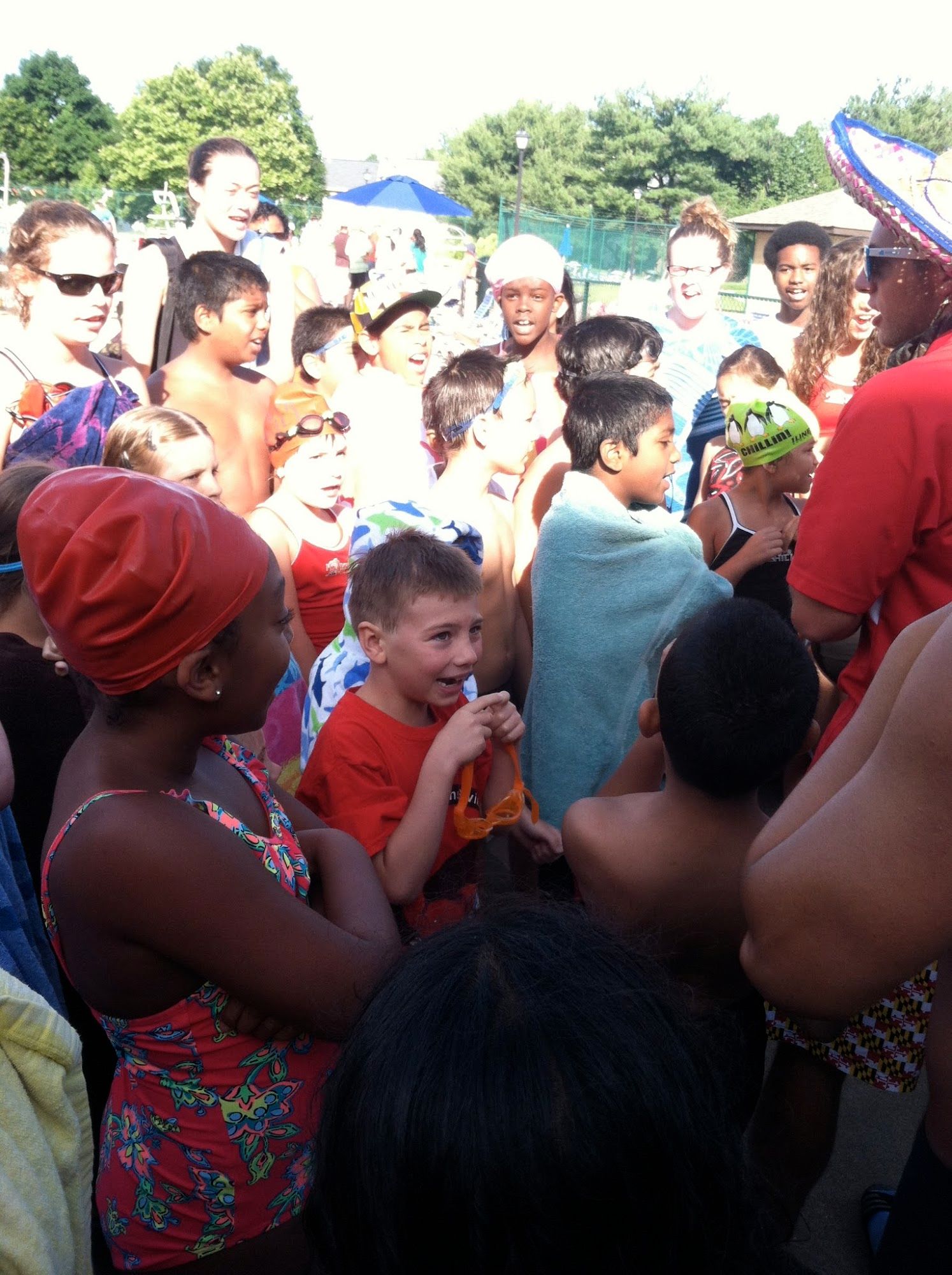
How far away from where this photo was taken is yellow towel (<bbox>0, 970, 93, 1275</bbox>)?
986mm

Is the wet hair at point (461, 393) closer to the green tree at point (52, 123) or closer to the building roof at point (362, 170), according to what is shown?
the green tree at point (52, 123)

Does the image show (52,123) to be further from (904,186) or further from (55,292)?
(904,186)

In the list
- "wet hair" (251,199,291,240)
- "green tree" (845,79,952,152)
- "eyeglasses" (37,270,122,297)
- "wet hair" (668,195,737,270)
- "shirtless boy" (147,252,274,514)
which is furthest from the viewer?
"green tree" (845,79,952,152)

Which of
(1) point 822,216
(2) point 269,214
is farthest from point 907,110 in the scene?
(2) point 269,214

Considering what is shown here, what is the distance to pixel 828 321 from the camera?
15.4 ft

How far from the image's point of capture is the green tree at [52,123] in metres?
51.0

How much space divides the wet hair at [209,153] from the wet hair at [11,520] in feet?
13.5

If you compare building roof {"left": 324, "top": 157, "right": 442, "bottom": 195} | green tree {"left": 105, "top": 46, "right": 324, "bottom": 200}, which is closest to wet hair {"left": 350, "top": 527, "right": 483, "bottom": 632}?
green tree {"left": 105, "top": 46, "right": 324, "bottom": 200}

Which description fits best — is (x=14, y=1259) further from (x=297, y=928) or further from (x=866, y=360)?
(x=866, y=360)

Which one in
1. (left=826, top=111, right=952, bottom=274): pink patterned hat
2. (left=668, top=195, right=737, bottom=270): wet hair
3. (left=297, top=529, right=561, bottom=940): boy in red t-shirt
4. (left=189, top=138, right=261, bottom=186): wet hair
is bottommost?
(left=297, top=529, right=561, bottom=940): boy in red t-shirt

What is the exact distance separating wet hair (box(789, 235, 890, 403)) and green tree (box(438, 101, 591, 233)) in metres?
68.3

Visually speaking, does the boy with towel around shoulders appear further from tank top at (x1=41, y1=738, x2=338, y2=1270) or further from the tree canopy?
the tree canopy

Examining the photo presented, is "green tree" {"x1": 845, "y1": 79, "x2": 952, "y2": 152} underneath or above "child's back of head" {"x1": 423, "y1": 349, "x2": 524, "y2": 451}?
above

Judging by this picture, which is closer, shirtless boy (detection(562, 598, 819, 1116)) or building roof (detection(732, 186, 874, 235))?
shirtless boy (detection(562, 598, 819, 1116))
